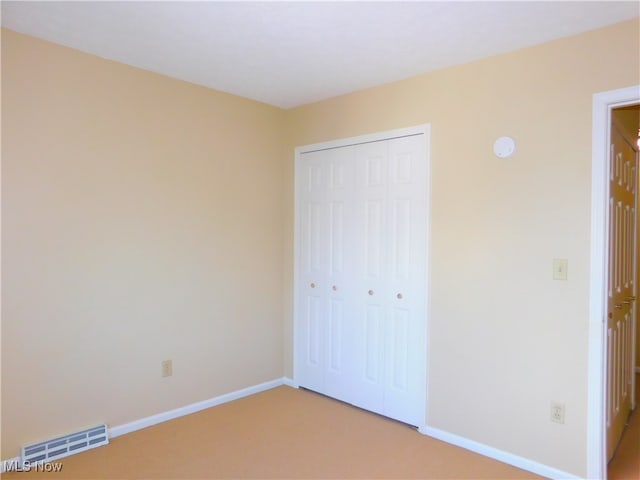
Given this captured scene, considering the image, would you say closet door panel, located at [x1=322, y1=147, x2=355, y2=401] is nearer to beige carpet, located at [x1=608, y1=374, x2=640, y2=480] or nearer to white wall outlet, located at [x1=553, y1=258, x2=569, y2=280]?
white wall outlet, located at [x1=553, y1=258, x2=569, y2=280]

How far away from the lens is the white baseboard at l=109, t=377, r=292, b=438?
286cm

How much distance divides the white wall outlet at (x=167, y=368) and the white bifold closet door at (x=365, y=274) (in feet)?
3.61

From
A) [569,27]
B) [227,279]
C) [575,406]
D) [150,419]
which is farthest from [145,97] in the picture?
[575,406]

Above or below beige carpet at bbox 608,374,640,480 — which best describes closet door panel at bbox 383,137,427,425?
above

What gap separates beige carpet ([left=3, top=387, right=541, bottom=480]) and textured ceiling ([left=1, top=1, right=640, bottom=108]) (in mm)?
2400

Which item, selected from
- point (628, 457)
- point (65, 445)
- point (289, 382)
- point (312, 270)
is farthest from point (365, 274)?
point (65, 445)

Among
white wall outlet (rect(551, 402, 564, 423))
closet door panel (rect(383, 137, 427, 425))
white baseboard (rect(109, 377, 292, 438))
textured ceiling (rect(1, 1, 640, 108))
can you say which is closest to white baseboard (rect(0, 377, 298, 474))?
white baseboard (rect(109, 377, 292, 438))

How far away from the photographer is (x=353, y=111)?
332 centimetres

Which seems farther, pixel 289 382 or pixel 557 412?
pixel 289 382

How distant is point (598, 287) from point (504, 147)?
3.02 ft

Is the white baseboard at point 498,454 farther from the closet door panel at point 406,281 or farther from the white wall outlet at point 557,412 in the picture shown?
the white wall outlet at point 557,412

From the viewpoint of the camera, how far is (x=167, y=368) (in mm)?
3090

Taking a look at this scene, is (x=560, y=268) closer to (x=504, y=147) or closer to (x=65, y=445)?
(x=504, y=147)

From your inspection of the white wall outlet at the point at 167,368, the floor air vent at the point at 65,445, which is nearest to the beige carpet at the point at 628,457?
the white wall outlet at the point at 167,368
